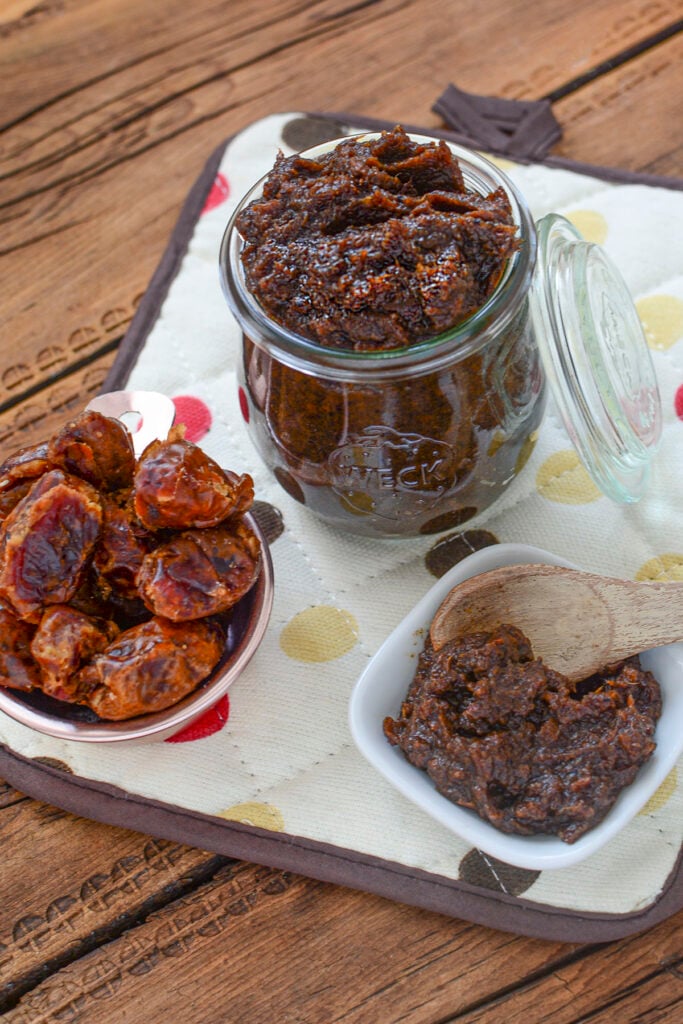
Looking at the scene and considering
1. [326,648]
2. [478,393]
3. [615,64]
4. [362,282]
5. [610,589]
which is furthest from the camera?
[615,64]

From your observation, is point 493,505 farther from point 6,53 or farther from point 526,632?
point 6,53

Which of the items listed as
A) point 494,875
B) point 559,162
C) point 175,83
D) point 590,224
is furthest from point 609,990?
point 175,83

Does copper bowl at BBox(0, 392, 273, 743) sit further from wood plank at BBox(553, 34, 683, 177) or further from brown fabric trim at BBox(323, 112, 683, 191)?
wood plank at BBox(553, 34, 683, 177)

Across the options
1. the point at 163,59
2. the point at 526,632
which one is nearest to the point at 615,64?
the point at 163,59

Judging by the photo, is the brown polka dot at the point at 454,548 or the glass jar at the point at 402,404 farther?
the brown polka dot at the point at 454,548

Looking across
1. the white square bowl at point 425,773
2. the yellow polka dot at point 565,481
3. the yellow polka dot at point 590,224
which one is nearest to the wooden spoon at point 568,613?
the white square bowl at point 425,773

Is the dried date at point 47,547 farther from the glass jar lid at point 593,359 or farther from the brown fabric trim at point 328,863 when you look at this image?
the glass jar lid at point 593,359

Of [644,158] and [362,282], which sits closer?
[362,282]
